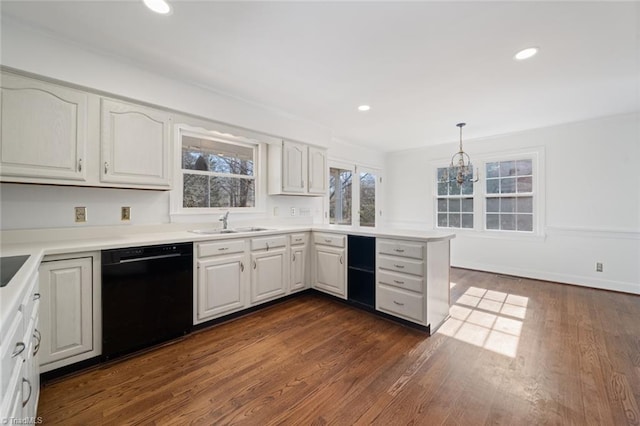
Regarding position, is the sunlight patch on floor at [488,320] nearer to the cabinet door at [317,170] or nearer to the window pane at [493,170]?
the window pane at [493,170]

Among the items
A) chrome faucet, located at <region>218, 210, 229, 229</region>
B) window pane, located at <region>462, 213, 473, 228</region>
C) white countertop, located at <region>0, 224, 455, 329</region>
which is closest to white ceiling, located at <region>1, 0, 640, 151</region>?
chrome faucet, located at <region>218, 210, 229, 229</region>

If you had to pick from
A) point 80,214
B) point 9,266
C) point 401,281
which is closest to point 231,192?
point 80,214

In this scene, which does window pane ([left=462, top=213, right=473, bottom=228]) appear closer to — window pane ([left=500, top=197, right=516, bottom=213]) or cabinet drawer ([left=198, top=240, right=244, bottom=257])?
window pane ([left=500, top=197, right=516, bottom=213])

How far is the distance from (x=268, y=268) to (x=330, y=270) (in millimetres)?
774

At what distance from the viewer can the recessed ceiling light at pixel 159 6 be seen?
1.72 metres

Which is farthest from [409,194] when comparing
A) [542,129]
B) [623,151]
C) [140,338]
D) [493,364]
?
[140,338]

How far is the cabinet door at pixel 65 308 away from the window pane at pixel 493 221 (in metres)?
5.58

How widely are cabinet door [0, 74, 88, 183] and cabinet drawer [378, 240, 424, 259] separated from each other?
272 centimetres

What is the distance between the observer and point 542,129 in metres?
4.30

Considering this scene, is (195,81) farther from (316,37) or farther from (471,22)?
(471,22)

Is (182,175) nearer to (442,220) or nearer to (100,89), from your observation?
(100,89)

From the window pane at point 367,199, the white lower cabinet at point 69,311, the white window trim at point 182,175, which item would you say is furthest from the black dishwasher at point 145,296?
the window pane at point 367,199

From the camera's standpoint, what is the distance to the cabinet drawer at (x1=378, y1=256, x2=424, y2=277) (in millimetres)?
2551

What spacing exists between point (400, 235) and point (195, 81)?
2.61m
